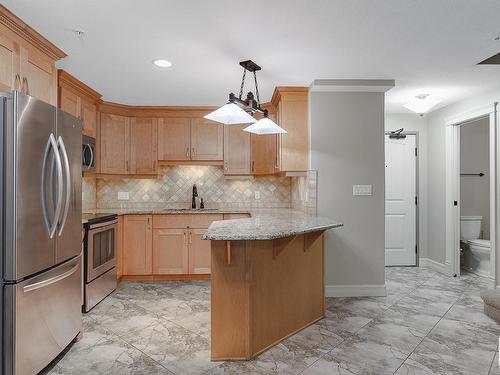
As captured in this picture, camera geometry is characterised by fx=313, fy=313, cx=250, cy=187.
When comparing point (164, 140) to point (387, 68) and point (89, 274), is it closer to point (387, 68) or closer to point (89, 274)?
point (89, 274)

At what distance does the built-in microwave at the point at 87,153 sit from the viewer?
3512mm

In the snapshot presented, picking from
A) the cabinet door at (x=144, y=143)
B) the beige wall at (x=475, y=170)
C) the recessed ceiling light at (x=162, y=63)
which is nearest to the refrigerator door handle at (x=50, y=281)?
the recessed ceiling light at (x=162, y=63)

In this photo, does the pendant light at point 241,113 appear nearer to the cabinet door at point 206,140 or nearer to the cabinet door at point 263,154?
the cabinet door at point 263,154

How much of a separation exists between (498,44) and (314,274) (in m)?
2.47

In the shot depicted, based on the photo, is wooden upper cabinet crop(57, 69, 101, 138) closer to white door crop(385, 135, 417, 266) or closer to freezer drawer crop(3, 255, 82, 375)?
freezer drawer crop(3, 255, 82, 375)

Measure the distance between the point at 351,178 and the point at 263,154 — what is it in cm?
134

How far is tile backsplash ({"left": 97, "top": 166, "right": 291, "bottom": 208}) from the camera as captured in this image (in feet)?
15.6

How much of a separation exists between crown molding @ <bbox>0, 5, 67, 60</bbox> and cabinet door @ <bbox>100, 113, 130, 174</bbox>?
1568mm

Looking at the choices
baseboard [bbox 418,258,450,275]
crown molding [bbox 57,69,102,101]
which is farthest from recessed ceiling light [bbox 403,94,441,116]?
crown molding [bbox 57,69,102,101]

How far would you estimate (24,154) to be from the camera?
1.88 meters

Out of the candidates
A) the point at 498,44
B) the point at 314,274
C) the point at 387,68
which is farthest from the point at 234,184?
the point at 498,44

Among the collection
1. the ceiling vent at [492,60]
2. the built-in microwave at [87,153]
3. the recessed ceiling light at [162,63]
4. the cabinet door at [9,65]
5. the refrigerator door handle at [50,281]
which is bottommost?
the refrigerator door handle at [50,281]

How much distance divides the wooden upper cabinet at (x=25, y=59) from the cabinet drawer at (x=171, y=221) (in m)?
1.91

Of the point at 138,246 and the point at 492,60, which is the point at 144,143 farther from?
the point at 492,60
